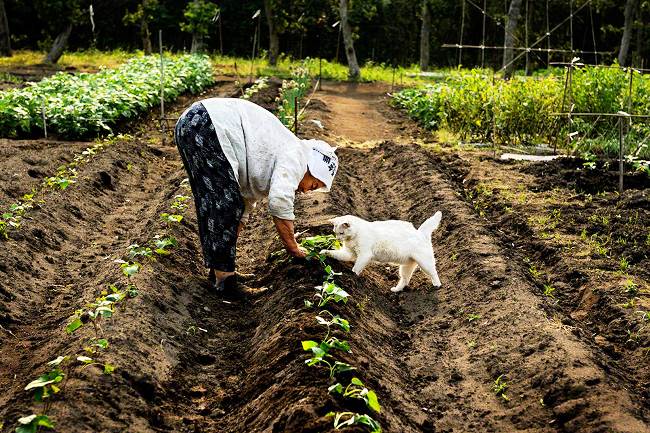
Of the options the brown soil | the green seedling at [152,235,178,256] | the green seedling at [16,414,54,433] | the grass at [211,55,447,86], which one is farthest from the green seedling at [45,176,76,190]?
the grass at [211,55,447,86]

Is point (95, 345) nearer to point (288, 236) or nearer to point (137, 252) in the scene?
point (137, 252)

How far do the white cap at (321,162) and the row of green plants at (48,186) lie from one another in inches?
117

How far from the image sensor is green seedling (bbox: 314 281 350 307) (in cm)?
540

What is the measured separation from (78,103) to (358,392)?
10.5 meters

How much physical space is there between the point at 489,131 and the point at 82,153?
6548 millimetres

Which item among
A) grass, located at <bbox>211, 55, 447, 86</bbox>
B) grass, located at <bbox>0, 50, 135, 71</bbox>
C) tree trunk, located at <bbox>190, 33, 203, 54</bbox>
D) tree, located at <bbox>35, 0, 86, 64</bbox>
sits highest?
tree, located at <bbox>35, 0, 86, 64</bbox>

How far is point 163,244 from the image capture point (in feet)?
22.3

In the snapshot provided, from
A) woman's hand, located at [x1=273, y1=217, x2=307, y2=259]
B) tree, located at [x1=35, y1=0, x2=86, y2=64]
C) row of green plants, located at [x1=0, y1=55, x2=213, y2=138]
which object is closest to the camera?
woman's hand, located at [x1=273, y1=217, x2=307, y2=259]

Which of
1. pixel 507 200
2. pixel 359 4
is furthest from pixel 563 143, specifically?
pixel 359 4

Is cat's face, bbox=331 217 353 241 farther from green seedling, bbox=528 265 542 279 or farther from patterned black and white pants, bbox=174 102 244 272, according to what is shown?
green seedling, bbox=528 265 542 279

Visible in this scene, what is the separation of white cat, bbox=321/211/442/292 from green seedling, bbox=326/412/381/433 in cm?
250

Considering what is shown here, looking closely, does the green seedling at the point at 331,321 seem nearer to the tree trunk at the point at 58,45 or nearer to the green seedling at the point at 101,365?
the green seedling at the point at 101,365

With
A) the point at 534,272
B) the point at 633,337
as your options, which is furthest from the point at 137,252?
the point at 633,337

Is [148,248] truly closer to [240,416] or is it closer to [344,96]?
[240,416]
